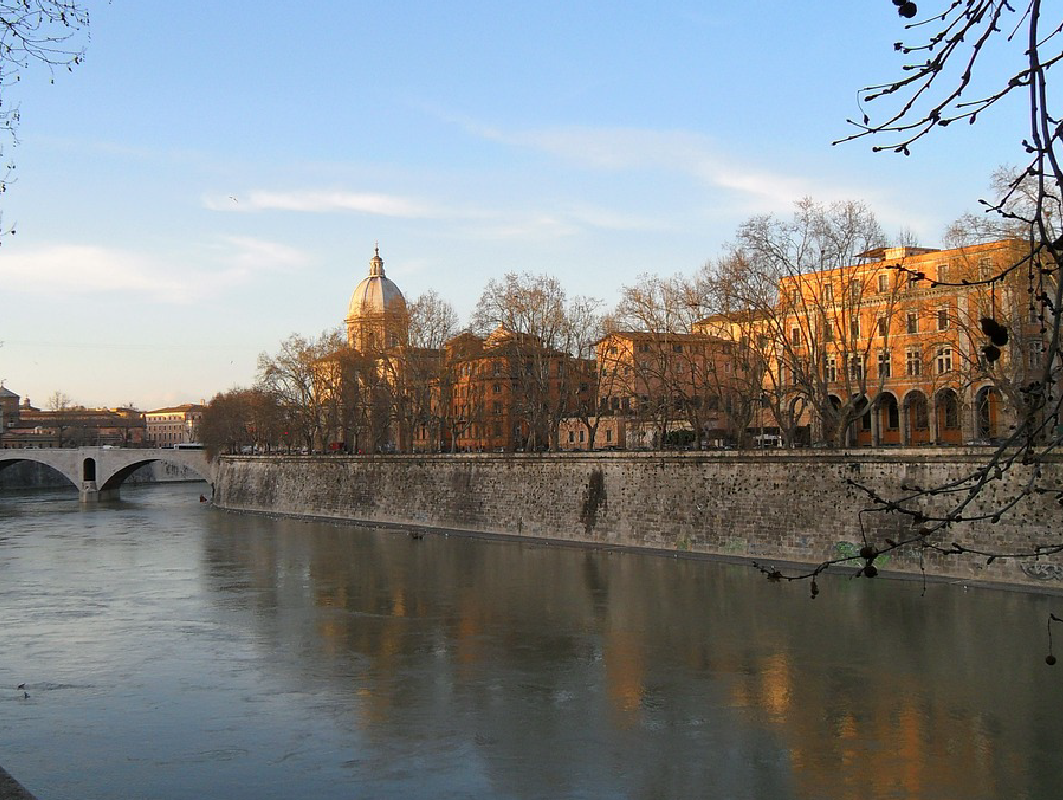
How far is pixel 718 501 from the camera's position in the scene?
102 feet

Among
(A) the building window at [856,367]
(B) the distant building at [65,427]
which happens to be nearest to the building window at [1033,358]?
Answer: (A) the building window at [856,367]

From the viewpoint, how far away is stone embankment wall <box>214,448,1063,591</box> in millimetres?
24078

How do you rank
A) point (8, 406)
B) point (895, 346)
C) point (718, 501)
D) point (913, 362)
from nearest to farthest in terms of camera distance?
1. point (718, 501)
2. point (913, 362)
3. point (895, 346)
4. point (8, 406)

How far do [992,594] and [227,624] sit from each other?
15.5m

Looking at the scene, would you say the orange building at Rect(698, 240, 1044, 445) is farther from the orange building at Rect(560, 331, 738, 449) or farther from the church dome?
the church dome

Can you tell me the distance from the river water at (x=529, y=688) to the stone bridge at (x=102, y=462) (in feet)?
148

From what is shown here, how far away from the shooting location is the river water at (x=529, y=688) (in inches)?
491

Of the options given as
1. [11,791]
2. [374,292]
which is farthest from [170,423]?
[11,791]

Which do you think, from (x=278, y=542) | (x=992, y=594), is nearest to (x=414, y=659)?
(x=992, y=594)

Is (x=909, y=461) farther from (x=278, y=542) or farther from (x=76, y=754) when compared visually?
(x=278, y=542)

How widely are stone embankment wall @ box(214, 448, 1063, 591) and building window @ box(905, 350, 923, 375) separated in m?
12.3

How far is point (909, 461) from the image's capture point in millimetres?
26375

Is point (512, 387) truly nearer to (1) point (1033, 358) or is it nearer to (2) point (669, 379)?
(2) point (669, 379)

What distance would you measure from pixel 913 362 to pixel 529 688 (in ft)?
93.5
